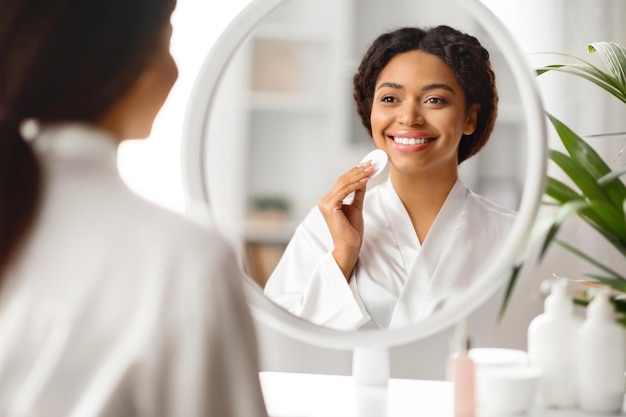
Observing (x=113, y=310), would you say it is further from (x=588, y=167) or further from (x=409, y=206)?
(x=588, y=167)

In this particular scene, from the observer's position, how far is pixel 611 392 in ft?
Answer: 2.80

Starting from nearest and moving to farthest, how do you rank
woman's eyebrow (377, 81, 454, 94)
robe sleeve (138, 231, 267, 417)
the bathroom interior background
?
robe sleeve (138, 231, 267, 417), woman's eyebrow (377, 81, 454, 94), the bathroom interior background

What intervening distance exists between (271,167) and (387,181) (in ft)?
0.51

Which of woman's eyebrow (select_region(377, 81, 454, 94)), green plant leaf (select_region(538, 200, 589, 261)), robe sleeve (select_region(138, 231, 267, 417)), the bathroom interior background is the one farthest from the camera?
the bathroom interior background

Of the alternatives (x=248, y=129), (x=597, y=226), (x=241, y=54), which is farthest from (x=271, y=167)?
(x=597, y=226)

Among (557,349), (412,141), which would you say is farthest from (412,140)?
(557,349)

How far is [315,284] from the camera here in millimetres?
945

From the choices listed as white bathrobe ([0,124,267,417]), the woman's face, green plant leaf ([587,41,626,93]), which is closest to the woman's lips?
the woman's face

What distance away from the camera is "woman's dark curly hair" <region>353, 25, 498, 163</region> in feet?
2.98

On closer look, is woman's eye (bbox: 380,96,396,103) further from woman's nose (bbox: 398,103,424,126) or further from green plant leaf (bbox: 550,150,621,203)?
green plant leaf (bbox: 550,150,621,203)

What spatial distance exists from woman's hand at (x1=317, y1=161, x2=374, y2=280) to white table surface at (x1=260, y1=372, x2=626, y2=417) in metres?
0.17

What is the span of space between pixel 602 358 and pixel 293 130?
0.47 m

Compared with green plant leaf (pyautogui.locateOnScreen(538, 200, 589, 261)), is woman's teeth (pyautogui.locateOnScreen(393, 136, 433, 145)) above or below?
above

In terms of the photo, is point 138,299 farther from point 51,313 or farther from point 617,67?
point 617,67
